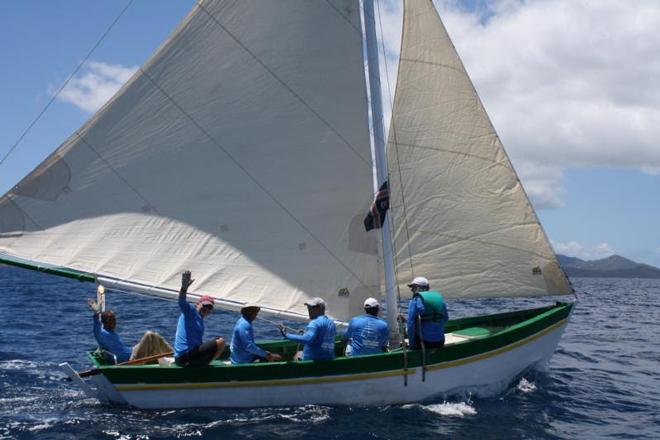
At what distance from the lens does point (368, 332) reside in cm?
1173

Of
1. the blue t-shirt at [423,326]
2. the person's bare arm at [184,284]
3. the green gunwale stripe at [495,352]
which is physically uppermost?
the person's bare arm at [184,284]

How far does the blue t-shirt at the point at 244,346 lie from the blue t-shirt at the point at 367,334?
5.51ft

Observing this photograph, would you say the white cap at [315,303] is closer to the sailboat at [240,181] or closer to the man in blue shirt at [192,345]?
the sailboat at [240,181]

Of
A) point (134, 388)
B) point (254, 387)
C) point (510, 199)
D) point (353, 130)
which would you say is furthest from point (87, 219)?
point (510, 199)

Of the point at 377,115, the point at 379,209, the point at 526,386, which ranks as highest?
the point at 377,115

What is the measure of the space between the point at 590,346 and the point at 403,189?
1144 centimetres

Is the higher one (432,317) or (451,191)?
(451,191)

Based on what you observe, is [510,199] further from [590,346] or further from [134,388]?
[590,346]

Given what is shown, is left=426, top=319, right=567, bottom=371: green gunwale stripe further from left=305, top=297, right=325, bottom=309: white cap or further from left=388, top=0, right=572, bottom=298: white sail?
left=305, top=297, right=325, bottom=309: white cap

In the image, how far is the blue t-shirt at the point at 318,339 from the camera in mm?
11258

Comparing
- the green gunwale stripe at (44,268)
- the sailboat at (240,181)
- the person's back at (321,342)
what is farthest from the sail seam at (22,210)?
the person's back at (321,342)

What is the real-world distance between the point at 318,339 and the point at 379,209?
9.31 ft

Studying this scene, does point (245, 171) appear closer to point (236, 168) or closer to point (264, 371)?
point (236, 168)

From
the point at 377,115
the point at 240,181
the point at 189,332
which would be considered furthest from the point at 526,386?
the point at 240,181
